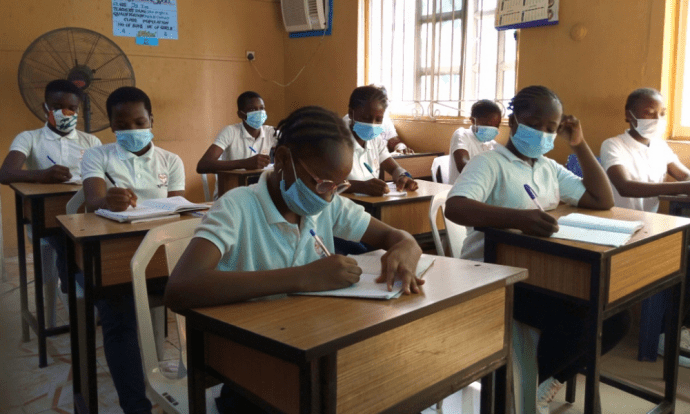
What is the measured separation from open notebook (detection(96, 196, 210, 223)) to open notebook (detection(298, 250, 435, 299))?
91cm

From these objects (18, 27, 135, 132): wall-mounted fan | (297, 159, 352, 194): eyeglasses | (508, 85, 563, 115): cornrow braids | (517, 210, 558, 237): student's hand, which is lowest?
(517, 210, 558, 237): student's hand

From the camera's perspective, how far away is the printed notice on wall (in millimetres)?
4840

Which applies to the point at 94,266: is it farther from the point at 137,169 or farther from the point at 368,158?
the point at 368,158

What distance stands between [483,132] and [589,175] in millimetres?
1533

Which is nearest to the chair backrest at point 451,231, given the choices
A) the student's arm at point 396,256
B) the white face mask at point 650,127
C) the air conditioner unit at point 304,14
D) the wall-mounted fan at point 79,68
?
the student's arm at point 396,256

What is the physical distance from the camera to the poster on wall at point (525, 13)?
3662 millimetres

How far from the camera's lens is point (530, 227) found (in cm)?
175

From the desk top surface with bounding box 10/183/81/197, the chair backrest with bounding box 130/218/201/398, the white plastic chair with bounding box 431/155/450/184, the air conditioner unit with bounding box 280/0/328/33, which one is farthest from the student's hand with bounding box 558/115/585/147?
the air conditioner unit with bounding box 280/0/328/33

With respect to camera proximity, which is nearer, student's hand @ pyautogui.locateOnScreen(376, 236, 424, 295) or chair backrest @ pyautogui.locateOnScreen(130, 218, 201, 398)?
student's hand @ pyautogui.locateOnScreen(376, 236, 424, 295)

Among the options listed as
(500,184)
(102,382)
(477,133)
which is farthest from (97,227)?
(477,133)

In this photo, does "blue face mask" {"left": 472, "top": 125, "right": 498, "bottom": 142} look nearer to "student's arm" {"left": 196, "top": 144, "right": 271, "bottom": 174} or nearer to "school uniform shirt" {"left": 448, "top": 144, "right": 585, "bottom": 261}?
"student's arm" {"left": 196, "top": 144, "right": 271, "bottom": 174}

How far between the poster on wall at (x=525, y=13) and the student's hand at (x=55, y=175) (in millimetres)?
2786

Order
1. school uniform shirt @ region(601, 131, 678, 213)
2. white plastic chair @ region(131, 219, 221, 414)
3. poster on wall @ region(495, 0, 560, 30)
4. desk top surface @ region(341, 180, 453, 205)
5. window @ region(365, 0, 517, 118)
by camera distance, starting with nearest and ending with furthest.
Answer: white plastic chair @ region(131, 219, 221, 414)
desk top surface @ region(341, 180, 453, 205)
school uniform shirt @ region(601, 131, 678, 213)
poster on wall @ region(495, 0, 560, 30)
window @ region(365, 0, 517, 118)

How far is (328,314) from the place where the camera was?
40.6 inches
